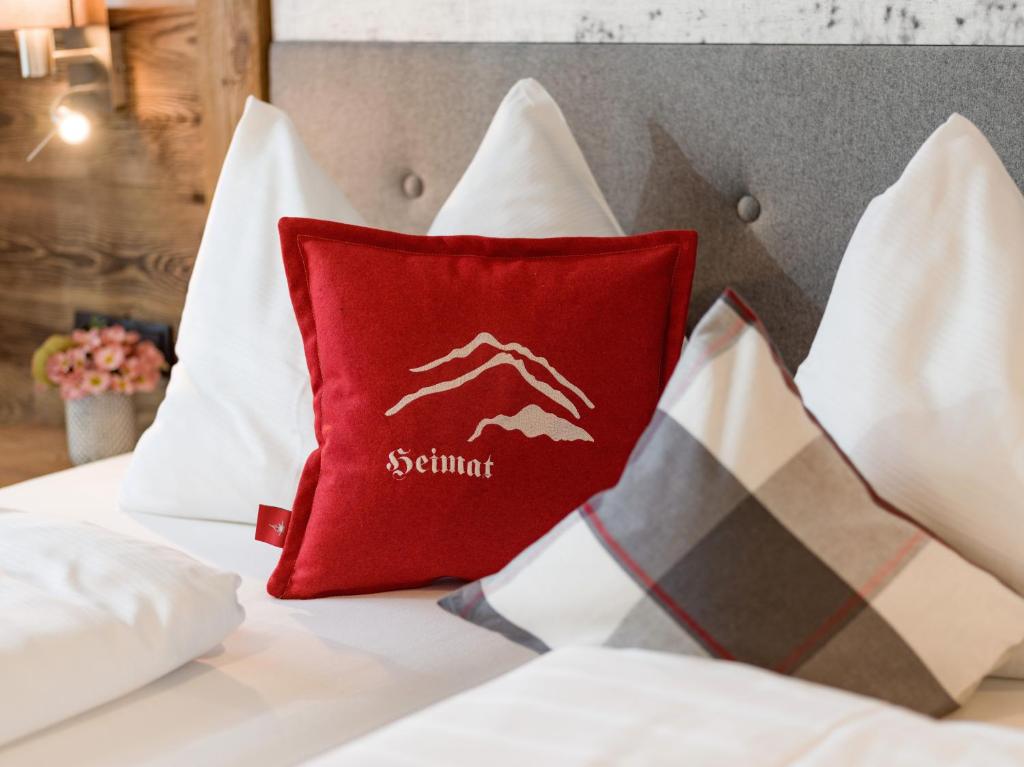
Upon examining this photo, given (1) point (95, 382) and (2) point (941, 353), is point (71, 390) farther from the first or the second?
(2) point (941, 353)

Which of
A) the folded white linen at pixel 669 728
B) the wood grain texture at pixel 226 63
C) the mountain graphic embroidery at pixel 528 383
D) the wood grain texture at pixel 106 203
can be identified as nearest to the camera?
the folded white linen at pixel 669 728

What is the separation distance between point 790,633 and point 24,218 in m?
1.91

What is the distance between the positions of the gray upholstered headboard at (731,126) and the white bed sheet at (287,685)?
0.62 m

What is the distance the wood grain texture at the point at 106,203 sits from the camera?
2.13 m

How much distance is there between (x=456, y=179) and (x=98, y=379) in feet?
2.32

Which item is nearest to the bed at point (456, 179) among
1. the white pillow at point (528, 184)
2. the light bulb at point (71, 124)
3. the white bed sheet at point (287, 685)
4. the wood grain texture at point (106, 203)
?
the white bed sheet at point (287, 685)

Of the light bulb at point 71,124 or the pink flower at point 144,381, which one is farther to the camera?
the light bulb at point 71,124

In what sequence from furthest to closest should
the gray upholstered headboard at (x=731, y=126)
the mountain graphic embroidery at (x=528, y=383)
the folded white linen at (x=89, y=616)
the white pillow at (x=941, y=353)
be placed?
the gray upholstered headboard at (x=731, y=126) → the mountain graphic embroidery at (x=528, y=383) → the white pillow at (x=941, y=353) → the folded white linen at (x=89, y=616)

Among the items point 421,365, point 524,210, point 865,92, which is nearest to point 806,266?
point 865,92

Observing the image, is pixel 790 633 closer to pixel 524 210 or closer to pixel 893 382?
pixel 893 382

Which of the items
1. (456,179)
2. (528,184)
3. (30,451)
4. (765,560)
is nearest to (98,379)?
(30,451)

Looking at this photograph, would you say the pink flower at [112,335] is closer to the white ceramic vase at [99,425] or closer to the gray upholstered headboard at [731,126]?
the white ceramic vase at [99,425]

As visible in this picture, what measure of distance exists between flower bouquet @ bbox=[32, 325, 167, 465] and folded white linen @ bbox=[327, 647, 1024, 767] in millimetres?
1337

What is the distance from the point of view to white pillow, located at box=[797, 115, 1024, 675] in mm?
1079
